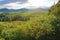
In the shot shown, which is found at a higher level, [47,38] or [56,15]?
[56,15]

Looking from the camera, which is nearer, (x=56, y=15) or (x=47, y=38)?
(x=47, y=38)

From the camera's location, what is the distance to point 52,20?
43.0m

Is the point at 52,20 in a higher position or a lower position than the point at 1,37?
higher

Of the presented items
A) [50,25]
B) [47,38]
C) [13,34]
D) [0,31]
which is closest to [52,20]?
[50,25]

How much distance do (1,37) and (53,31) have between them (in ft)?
33.2

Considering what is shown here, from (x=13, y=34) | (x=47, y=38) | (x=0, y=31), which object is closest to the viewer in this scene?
(x=47, y=38)

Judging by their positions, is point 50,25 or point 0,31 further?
point 0,31

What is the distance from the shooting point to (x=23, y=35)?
41.9 m

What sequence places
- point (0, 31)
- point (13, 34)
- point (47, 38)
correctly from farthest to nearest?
point (0, 31) < point (13, 34) < point (47, 38)

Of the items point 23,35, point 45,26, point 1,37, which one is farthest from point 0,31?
point 45,26

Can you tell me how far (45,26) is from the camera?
1665 inches

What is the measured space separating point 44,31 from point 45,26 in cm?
134

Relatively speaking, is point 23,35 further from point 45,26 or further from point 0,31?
A: point 0,31

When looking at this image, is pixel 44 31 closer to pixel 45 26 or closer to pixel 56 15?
pixel 45 26
